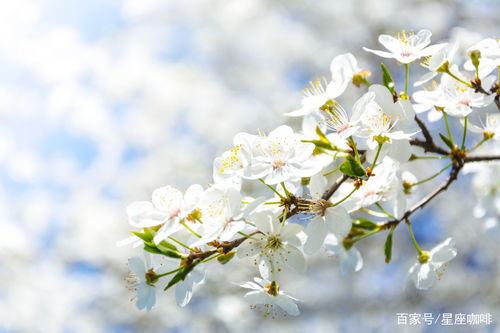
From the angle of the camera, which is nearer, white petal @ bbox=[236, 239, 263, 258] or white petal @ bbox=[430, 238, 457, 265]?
white petal @ bbox=[236, 239, 263, 258]

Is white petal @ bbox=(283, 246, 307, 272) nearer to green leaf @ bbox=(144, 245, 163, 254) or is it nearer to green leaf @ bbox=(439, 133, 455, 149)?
green leaf @ bbox=(144, 245, 163, 254)

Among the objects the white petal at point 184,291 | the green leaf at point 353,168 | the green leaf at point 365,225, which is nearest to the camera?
the green leaf at point 353,168

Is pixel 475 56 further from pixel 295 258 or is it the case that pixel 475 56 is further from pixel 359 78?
pixel 295 258

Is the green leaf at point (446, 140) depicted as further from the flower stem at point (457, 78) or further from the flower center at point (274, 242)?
the flower center at point (274, 242)

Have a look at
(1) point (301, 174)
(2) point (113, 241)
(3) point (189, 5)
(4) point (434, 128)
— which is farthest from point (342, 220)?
(3) point (189, 5)

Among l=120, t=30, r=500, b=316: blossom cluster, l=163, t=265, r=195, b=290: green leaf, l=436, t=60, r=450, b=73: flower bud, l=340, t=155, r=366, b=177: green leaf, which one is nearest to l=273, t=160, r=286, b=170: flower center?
l=120, t=30, r=500, b=316: blossom cluster

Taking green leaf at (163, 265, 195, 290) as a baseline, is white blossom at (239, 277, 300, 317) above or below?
above

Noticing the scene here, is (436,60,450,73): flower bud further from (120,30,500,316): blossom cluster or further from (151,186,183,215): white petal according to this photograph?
(151,186,183,215): white petal

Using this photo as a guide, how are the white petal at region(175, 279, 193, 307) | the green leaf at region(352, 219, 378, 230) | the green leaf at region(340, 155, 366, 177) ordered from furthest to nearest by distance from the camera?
the green leaf at region(352, 219, 378, 230) → the white petal at region(175, 279, 193, 307) → the green leaf at region(340, 155, 366, 177)

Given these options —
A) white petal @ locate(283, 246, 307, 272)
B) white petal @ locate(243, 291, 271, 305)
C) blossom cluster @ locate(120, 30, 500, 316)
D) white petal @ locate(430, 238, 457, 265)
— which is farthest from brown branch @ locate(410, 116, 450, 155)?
white petal @ locate(243, 291, 271, 305)

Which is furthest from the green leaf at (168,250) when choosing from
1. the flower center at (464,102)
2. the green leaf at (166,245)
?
the flower center at (464,102)

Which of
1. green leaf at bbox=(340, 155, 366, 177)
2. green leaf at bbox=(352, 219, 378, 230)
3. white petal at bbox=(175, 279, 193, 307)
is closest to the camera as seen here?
green leaf at bbox=(340, 155, 366, 177)

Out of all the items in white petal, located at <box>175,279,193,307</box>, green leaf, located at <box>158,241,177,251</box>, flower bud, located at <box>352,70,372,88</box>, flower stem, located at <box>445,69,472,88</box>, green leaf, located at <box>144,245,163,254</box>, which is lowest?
white petal, located at <box>175,279,193,307</box>

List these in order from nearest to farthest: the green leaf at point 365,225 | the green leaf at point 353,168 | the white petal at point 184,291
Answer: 1. the green leaf at point 353,168
2. the white petal at point 184,291
3. the green leaf at point 365,225
